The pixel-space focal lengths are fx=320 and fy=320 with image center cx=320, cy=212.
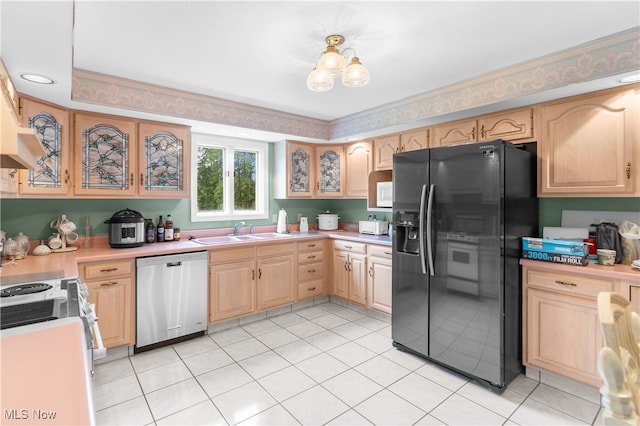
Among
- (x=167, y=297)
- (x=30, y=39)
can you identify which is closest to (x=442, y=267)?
(x=167, y=297)

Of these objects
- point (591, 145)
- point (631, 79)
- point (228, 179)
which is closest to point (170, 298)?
point (228, 179)

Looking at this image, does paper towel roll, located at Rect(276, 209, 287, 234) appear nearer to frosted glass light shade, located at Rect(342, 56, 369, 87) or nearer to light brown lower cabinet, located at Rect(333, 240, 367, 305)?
light brown lower cabinet, located at Rect(333, 240, 367, 305)

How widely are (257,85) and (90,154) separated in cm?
159

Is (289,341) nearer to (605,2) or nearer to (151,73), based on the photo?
(151,73)

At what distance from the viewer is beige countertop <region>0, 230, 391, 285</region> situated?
2.03 meters

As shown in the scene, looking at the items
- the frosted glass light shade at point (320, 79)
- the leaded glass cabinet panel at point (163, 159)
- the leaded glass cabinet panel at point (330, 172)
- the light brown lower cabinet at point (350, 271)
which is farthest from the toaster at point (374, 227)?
the frosted glass light shade at point (320, 79)

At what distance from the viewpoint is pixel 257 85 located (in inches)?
114

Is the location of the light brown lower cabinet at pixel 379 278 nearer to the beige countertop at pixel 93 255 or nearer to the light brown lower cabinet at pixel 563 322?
the beige countertop at pixel 93 255

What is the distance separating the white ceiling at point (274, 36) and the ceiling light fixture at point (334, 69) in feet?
0.32

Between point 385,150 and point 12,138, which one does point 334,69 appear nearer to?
point 12,138

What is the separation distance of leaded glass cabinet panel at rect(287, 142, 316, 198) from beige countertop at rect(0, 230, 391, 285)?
2.22 ft

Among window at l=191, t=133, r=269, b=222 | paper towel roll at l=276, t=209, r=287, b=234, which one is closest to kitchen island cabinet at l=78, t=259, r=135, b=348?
window at l=191, t=133, r=269, b=222

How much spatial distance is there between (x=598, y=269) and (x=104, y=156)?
13.0 feet

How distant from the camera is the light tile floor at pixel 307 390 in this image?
2.01m
